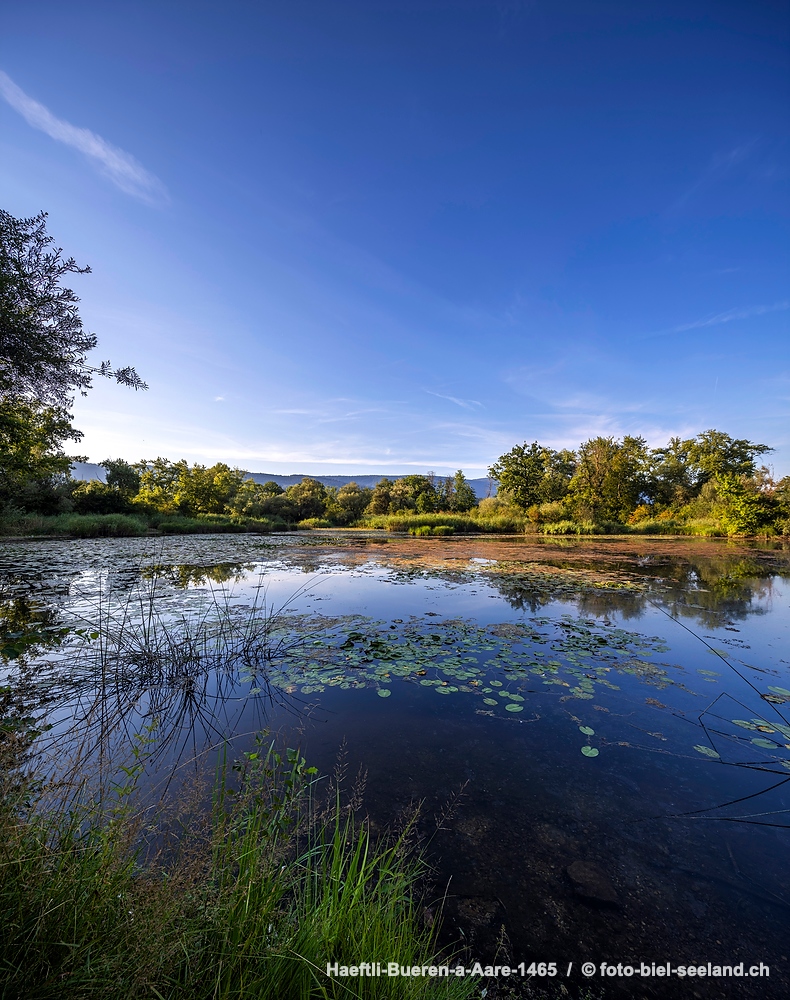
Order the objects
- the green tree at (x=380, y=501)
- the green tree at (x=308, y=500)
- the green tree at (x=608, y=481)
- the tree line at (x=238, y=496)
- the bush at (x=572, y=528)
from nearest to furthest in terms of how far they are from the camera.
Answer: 1. the tree line at (x=238, y=496)
2. the bush at (x=572, y=528)
3. the green tree at (x=608, y=481)
4. the green tree at (x=308, y=500)
5. the green tree at (x=380, y=501)

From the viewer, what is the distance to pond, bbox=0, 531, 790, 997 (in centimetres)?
175

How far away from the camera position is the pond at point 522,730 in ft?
5.73

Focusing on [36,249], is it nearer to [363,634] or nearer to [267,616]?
[267,616]

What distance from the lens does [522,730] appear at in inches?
127

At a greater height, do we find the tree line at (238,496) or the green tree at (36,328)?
the green tree at (36,328)

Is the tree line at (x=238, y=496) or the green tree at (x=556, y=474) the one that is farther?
the green tree at (x=556, y=474)

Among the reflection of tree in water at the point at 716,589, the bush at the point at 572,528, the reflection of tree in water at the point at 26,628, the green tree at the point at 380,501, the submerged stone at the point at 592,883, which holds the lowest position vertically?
the reflection of tree in water at the point at 26,628

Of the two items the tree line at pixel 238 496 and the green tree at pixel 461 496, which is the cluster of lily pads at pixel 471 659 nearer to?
the tree line at pixel 238 496

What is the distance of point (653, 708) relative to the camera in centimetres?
360

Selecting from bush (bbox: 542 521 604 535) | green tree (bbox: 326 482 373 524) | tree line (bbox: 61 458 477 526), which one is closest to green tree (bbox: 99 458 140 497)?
tree line (bbox: 61 458 477 526)

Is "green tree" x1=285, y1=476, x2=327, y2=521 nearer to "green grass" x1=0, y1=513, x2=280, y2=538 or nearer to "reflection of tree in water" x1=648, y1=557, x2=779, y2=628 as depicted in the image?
"green grass" x1=0, y1=513, x2=280, y2=538

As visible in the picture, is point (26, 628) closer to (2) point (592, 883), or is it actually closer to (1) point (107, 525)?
(2) point (592, 883)

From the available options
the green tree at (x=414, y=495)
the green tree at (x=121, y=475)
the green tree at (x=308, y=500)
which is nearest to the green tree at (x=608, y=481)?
the green tree at (x=414, y=495)

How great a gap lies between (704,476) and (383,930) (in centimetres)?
4892
